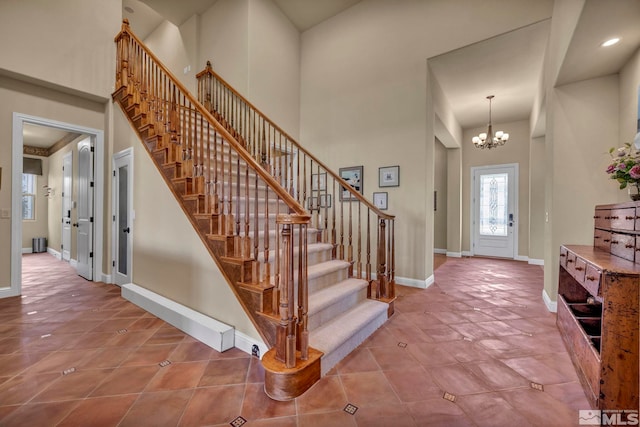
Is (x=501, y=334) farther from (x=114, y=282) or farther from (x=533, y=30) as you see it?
(x=114, y=282)

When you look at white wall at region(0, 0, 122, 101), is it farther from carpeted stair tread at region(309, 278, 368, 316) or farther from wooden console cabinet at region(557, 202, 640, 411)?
wooden console cabinet at region(557, 202, 640, 411)

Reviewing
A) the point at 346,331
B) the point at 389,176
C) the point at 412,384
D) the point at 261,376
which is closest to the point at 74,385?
the point at 261,376

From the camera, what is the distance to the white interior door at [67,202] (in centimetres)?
527

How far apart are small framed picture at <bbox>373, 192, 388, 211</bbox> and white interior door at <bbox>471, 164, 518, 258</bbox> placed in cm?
394

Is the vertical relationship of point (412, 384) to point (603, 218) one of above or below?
below

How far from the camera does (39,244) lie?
7.04 meters

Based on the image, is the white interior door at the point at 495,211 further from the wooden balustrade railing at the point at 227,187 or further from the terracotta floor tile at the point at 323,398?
the terracotta floor tile at the point at 323,398

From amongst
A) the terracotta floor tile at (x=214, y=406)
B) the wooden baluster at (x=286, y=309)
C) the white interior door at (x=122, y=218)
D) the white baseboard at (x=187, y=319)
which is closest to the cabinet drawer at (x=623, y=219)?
the wooden baluster at (x=286, y=309)

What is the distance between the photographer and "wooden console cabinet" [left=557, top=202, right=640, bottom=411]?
54.1 inches

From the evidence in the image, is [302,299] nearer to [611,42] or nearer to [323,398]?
[323,398]

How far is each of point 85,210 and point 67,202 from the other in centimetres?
167

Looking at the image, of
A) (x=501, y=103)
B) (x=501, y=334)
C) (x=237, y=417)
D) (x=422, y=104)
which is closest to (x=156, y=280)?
(x=237, y=417)

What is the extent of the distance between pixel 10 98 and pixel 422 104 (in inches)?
218

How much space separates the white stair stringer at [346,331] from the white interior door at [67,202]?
19.7 ft
